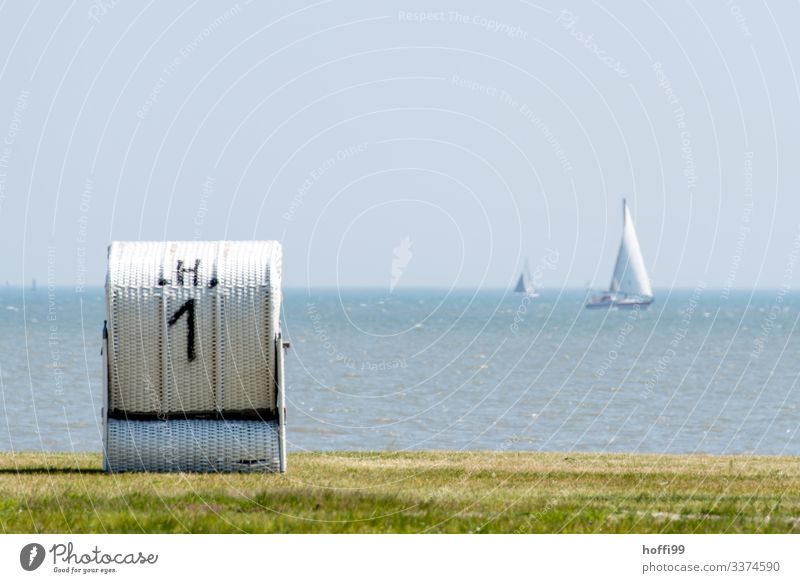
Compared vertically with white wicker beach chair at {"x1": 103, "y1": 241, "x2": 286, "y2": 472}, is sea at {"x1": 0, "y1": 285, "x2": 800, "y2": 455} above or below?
below

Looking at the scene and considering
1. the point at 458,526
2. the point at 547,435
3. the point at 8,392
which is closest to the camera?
the point at 458,526

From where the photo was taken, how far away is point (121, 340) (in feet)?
63.4

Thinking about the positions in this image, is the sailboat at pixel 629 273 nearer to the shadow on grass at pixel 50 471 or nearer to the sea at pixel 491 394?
the sea at pixel 491 394

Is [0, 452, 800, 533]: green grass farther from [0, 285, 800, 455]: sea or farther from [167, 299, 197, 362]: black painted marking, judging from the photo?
[0, 285, 800, 455]: sea

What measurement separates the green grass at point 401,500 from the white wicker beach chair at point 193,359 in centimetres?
52

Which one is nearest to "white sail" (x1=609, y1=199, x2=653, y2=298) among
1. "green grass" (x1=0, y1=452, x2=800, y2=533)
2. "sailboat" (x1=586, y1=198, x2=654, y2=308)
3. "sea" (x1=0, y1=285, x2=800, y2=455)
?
"sailboat" (x1=586, y1=198, x2=654, y2=308)

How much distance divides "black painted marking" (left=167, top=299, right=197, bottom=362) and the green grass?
4.99ft

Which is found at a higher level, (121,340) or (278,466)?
(121,340)

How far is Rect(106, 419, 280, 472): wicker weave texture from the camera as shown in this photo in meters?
19.5

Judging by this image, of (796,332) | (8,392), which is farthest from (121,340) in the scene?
(796,332)

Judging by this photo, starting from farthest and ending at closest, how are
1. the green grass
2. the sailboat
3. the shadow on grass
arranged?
the sailboat, the shadow on grass, the green grass

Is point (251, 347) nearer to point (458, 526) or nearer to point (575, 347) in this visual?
point (458, 526)
